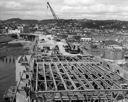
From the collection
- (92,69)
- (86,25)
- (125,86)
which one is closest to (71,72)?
(92,69)

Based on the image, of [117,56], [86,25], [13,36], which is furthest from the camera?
[86,25]

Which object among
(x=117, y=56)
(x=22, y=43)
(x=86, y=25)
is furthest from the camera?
(x=86, y=25)

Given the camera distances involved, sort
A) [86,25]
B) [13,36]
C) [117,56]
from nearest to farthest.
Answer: [117,56] → [13,36] → [86,25]

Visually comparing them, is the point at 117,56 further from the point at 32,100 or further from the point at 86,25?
the point at 86,25

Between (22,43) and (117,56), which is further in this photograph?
(22,43)

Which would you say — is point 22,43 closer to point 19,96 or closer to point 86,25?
point 19,96

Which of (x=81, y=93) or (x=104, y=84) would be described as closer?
(x=81, y=93)

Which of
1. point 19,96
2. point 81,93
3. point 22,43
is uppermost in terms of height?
point 81,93

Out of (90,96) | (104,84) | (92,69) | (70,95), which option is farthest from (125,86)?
(92,69)

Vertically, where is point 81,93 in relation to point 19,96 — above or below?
above
